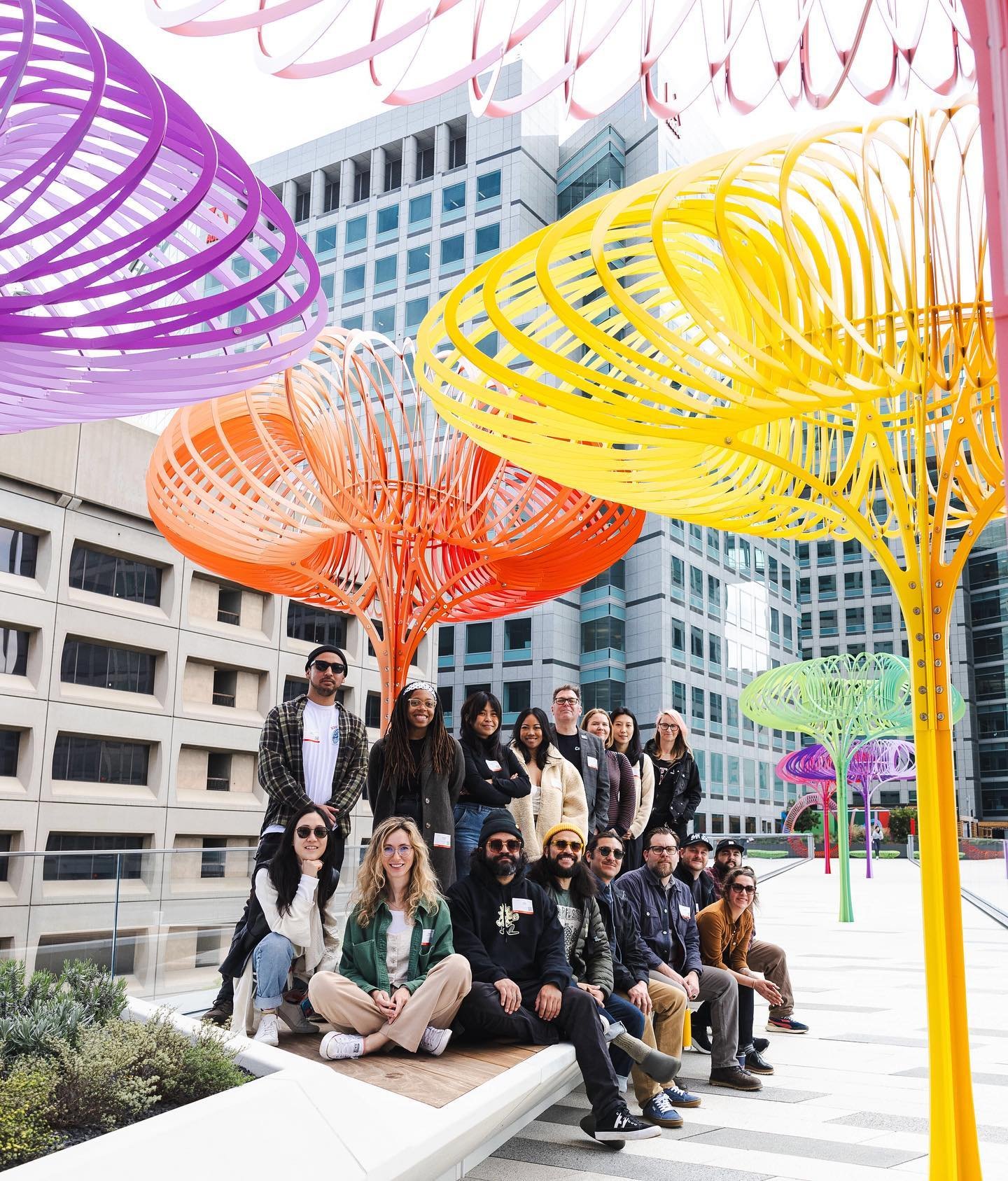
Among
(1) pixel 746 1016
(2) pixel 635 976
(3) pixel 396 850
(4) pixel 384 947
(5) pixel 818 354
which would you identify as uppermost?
(5) pixel 818 354

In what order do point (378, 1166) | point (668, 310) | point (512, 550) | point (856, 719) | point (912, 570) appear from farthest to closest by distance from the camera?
point (856, 719) → point (512, 550) → point (668, 310) → point (912, 570) → point (378, 1166)

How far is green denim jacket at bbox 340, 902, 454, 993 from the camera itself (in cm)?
583

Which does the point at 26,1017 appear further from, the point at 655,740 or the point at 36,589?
the point at 36,589

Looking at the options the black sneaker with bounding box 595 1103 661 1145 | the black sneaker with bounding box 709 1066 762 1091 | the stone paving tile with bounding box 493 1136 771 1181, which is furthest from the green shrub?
the black sneaker with bounding box 709 1066 762 1091

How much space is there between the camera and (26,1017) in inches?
179

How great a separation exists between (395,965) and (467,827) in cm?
172

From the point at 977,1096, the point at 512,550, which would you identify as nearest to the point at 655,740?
the point at 512,550

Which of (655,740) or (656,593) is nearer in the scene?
(655,740)

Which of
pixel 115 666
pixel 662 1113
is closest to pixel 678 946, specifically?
pixel 662 1113

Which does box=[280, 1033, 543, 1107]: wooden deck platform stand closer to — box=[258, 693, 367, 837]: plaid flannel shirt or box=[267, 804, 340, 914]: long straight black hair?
box=[267, 804, 340, 914]: long straight black hair

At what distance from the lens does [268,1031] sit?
5797 millimetres

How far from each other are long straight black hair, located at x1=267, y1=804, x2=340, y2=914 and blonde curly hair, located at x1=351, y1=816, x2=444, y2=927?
1.18 ft

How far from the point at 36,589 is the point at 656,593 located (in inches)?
1308

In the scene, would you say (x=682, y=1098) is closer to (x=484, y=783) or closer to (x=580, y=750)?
(x=484, y=783)
